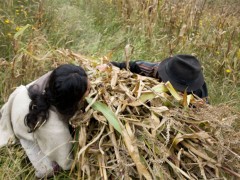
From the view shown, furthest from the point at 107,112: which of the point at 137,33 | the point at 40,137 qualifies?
the point at 137,33

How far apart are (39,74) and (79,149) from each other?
2.79 ft

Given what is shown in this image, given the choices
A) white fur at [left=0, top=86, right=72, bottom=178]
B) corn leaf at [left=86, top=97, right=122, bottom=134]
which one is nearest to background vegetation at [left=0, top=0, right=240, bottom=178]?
white fur at [left=0, top=86, right=72, bottom=178]

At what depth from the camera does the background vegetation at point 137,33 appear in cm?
304

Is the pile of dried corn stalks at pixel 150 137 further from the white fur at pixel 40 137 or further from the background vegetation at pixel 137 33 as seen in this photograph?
the background vegetation at pixel 137 33

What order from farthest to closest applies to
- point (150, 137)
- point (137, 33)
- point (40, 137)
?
point (137, 33)
point (40, 137)
point (150, 137)

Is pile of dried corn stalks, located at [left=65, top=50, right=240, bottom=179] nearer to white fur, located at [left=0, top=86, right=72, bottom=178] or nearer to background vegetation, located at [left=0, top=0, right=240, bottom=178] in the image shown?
white fur, located at [left=0, top=86, right=72, bottom=178]

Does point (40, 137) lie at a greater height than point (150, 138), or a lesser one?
lesser

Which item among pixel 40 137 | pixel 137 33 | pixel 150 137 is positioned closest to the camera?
pixel 150 137

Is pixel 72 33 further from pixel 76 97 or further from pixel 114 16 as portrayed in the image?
pixel 76 97

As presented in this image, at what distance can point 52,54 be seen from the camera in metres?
2.54

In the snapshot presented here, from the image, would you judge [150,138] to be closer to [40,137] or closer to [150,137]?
[150,137]

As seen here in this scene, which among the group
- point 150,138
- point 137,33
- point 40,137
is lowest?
point 137,33

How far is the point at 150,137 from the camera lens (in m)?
1.81

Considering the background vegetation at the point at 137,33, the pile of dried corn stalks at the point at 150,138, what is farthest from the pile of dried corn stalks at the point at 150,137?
the background vegetation at the point at 137,33
